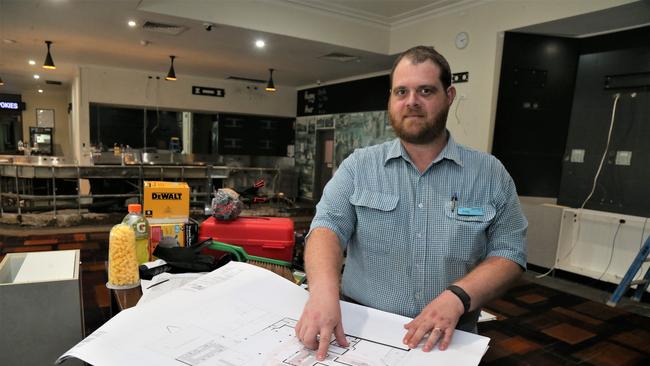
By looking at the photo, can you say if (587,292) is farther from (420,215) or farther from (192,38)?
(192,38)

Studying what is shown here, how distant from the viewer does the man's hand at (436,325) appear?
773mm

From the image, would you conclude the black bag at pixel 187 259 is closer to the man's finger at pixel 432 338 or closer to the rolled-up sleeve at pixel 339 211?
the rolled-up sleeve at pixel 339 211

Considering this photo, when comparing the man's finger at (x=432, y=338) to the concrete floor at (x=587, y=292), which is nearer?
the man's finger at (x=432, y=338)

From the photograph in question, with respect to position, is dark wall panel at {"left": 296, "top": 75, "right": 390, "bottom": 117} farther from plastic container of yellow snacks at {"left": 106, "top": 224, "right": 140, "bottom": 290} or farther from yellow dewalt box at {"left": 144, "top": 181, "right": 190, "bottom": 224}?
plastic container of yellow snacks at {"left": 106, "top": 224, "right": 140, "bottom": 290}

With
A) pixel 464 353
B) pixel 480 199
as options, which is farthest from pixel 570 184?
pixel 464 353

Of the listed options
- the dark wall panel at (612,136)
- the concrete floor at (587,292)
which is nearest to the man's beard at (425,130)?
the concrete floor at (587,292)

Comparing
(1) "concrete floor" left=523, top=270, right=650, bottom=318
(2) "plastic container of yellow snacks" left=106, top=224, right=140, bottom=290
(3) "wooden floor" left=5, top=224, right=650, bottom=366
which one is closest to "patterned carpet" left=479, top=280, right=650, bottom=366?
(3) "wooden floor" left=5, top=224, right=650, bottom=366

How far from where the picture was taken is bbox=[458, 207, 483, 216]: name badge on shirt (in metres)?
1.06

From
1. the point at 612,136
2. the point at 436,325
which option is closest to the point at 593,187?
the point at 612,136

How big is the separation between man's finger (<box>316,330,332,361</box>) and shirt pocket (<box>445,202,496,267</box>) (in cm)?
46

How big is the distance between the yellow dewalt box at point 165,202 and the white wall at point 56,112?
12772mm

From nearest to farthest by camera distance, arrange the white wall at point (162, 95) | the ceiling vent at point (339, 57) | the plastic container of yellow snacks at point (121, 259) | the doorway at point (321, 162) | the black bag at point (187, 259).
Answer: the plastic container of yellow snacks at point (121, 259) → the black bag at point (187, 259) → the ceiling vent at point (339, 57) → the white wall at point (162, 95) → the doorway at point (321, 162)

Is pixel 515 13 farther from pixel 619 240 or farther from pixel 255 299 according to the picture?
pixel 255 299

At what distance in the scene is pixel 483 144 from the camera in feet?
14.2
